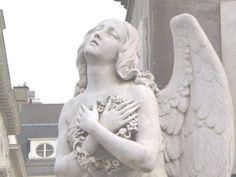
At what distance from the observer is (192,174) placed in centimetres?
800

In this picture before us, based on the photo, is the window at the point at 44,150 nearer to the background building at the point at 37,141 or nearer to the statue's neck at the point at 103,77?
the background building at the point at 37,141

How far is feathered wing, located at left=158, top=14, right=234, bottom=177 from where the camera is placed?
7.84 m

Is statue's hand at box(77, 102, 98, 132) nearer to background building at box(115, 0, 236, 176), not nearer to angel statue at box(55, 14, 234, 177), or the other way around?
angel statue at box(55, 14, 234, 177)

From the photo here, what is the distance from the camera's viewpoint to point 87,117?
7.82 m

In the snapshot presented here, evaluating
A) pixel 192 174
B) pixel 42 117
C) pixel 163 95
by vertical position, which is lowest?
pixel 42 117

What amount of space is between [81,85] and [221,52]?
5.16 ft

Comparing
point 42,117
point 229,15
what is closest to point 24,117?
point 42,117

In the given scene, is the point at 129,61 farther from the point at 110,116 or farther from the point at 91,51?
the point at 110,116

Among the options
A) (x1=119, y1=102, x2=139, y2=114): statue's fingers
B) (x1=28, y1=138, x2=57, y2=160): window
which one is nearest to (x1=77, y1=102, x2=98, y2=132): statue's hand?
(x1=119, y1=102, x2=139, y2=114): statue's fingers

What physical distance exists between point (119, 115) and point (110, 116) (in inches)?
2.8

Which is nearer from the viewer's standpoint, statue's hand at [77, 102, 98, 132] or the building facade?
statue's hand at [77, 102, 98, 132]

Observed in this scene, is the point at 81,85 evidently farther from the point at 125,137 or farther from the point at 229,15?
the point at 229,15

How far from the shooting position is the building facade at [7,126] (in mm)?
63938

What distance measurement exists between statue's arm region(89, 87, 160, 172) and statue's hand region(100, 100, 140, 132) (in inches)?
3.6
